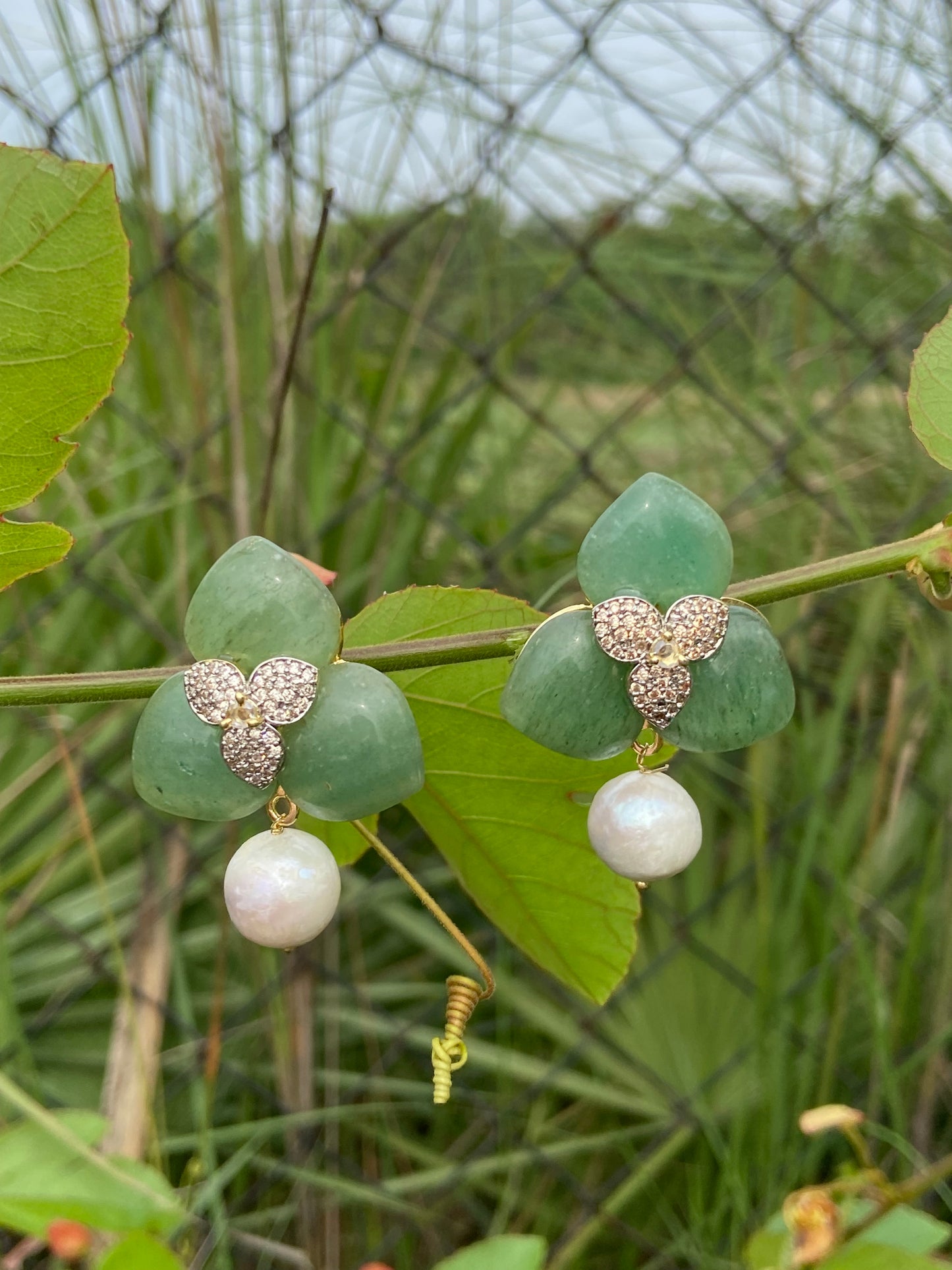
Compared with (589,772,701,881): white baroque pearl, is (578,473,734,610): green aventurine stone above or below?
above

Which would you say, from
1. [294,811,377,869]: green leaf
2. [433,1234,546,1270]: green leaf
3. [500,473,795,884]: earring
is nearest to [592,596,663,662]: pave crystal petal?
[500,473,795,884]: earring

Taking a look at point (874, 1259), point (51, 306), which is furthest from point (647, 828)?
point (874, 1259)

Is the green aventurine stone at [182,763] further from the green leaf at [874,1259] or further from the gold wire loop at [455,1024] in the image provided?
the green leaf at [874,1259]

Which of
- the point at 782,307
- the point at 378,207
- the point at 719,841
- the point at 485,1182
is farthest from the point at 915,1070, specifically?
the point at 378,207

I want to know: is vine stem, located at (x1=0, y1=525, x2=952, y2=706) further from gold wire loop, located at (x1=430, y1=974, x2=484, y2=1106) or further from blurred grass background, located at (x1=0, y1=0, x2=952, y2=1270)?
blurred grass background, located at (x1=0, y1=0, x2=952, y2=1270)

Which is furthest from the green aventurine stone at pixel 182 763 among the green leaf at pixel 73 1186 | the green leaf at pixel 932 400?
the green leaf at pixel 73 1186

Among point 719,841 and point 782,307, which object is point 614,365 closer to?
point 782,307
